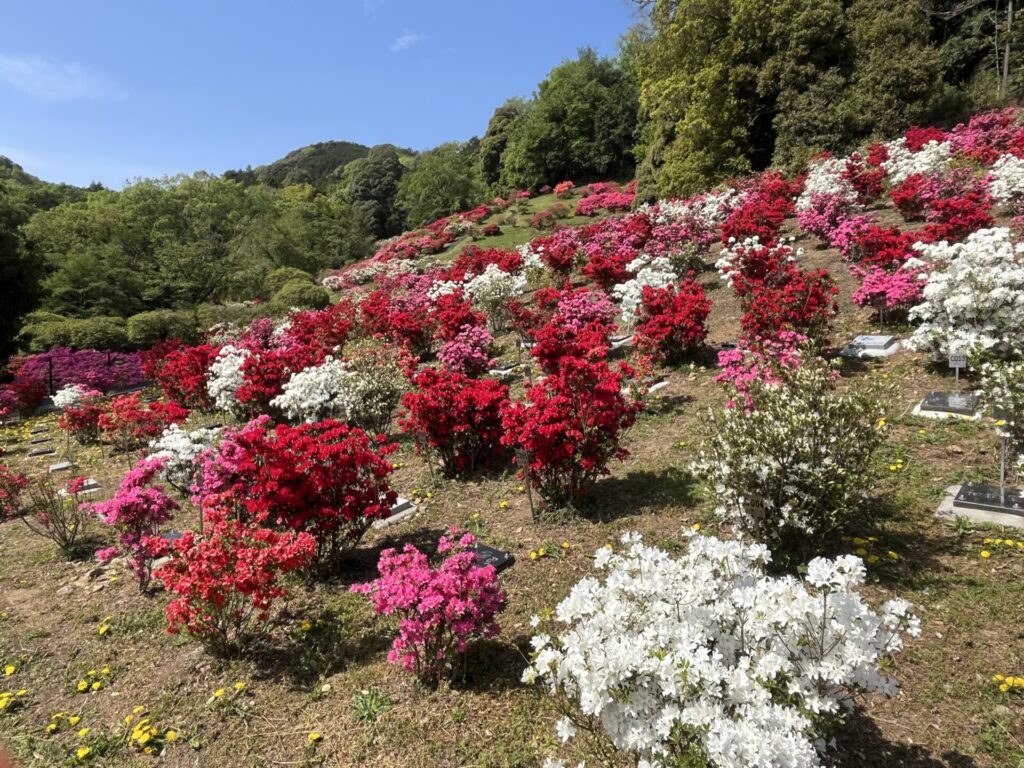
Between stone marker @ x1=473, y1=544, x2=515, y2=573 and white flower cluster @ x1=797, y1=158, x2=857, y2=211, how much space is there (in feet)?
40.9

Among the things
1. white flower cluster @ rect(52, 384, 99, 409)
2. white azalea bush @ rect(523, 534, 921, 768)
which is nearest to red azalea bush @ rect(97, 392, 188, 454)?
white flower cluster @ rect(52, 384, 99, 409)

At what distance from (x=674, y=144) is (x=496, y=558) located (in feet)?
79.4

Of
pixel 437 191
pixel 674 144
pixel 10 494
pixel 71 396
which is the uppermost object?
pixel 437 191

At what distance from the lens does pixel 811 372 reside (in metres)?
4.42

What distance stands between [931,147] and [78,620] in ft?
60.4

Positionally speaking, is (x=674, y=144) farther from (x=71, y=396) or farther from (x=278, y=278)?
(x=71, y=396)

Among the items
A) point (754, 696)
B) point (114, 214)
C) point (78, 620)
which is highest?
point (114, 214)

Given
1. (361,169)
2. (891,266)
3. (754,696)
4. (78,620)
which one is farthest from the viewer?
(361,169)

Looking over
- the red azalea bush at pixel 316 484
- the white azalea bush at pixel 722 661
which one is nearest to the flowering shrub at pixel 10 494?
the red azalea bush at pixel 316 484

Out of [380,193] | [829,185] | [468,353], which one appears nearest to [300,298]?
[468,353]

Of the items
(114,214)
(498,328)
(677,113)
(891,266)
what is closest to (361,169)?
(114,214)

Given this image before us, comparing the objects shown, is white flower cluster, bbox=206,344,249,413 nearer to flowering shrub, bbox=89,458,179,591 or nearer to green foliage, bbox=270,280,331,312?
flowering shrub, bbox=89,458,179,591

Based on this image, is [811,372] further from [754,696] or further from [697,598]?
[754,696]

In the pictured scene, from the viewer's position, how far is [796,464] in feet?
12.6
